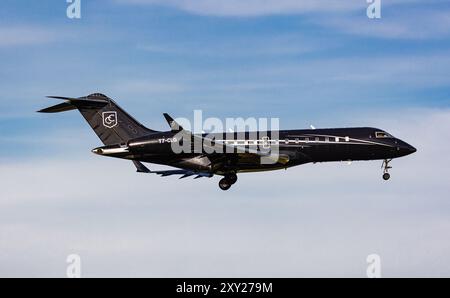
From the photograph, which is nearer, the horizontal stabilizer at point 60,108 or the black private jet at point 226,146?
the black private jet at point 226,146

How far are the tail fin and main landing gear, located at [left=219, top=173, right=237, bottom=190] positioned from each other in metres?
5.60

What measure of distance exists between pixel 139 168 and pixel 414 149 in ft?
59.4

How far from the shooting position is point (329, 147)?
55312 mm

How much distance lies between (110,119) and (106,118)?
0.97 ft

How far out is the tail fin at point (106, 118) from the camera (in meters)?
56.3

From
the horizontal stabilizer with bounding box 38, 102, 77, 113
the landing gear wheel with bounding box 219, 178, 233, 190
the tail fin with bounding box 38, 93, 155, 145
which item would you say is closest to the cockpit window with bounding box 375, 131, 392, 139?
the landing gear wheel with bounding box 219, 178, 233, 190

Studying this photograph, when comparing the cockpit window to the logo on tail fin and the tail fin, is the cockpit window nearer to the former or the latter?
the tail fin

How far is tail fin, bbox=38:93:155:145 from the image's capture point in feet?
185

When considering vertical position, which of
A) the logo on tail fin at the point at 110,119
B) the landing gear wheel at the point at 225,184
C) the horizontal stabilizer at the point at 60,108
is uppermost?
the horizontal stabilizer at the point at 60,108

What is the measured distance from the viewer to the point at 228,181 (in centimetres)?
5638

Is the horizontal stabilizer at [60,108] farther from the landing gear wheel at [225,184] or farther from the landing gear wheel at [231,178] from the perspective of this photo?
the landing gear wheel at [231,178]

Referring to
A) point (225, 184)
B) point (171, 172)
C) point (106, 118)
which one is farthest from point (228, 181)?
point (106, 118)

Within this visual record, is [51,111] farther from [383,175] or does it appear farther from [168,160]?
[383,175]

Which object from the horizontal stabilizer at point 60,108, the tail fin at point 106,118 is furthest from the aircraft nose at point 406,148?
the horizontal stabilizer at point 60,108
